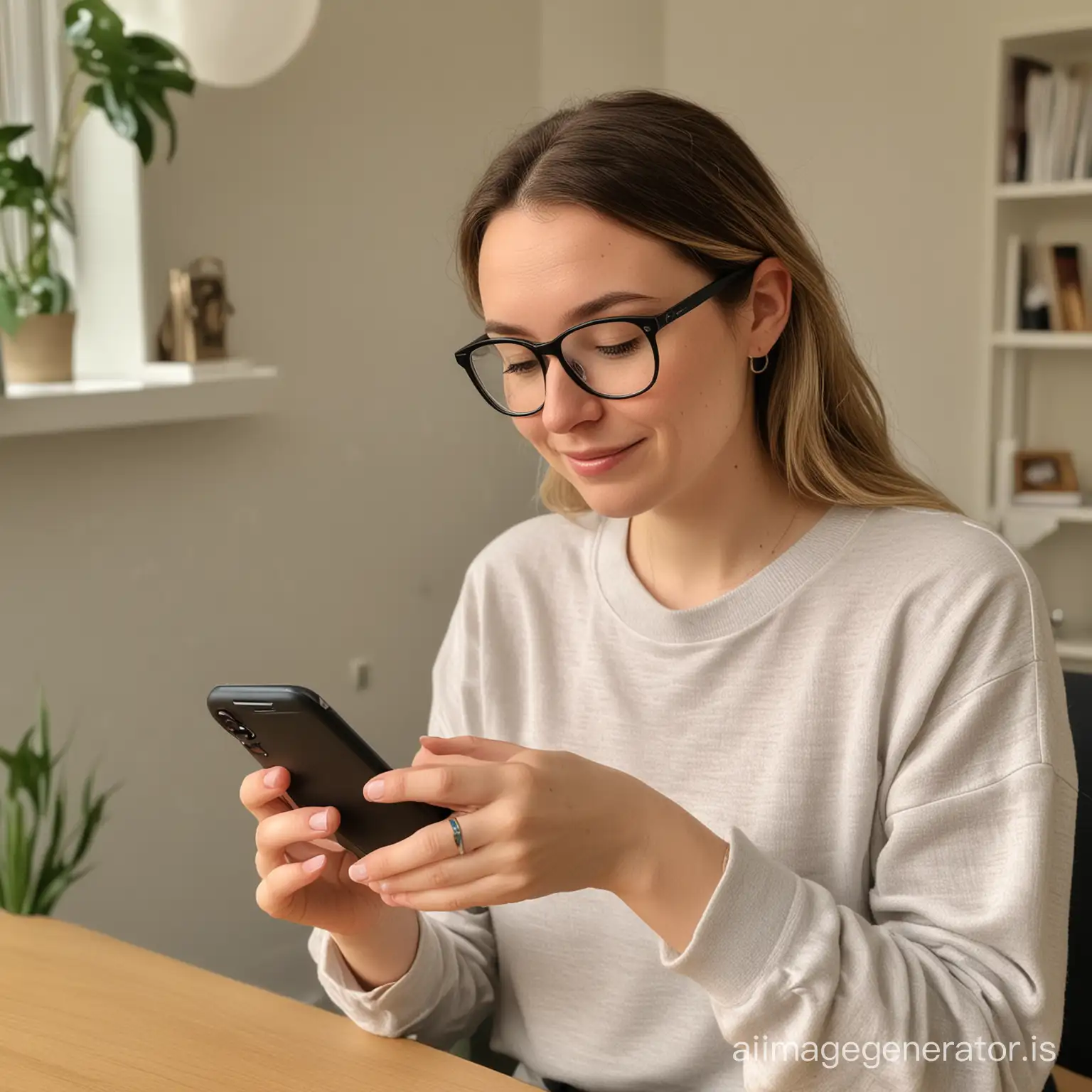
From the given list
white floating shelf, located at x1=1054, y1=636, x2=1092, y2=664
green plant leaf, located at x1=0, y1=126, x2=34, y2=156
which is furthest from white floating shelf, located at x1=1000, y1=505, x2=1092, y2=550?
green plant leaf, located at x1=0, y1=126, x2=34, y2=156

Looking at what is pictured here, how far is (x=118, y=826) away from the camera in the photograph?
94.1 inches

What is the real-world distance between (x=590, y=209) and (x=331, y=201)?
1.88 metres

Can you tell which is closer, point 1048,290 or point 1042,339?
point 1042,339

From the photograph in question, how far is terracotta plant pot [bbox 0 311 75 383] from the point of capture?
2143 millimetres

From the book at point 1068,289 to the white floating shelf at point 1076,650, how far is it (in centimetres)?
80

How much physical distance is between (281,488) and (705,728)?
1.71 metres

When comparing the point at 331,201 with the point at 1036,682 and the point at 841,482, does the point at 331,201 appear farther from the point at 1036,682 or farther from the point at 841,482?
the point at 1036,682

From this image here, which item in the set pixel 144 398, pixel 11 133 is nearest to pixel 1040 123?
pixel 144 398

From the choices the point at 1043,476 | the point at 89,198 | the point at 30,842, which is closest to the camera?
the point at 30,842

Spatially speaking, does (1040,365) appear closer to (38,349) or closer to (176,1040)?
(38,349)

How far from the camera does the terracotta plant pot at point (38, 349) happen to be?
2143mm

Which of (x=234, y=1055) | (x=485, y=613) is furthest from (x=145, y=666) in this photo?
(x=234, y=1055)

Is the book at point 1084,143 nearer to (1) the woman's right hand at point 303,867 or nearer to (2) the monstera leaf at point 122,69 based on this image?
(2) the monstera leaf at point 122,69

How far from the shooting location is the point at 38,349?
2.16m
